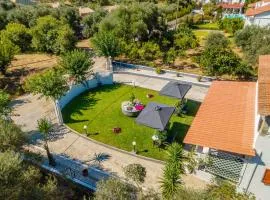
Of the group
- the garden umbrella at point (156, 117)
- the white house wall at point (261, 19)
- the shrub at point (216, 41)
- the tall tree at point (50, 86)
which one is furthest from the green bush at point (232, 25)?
the tall tree at point (50, 86)

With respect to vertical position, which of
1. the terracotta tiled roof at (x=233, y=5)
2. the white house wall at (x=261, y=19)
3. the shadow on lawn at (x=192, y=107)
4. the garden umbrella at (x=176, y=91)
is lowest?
the shadow on lawn at (x=192, y=107)

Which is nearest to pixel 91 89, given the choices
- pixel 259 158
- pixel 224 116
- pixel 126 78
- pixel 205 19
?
pixel 126 78

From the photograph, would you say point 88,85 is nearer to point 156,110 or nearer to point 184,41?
point 156,110

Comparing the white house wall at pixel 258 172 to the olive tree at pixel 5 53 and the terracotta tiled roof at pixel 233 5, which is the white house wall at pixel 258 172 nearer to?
the olive tree at pixel 5 53

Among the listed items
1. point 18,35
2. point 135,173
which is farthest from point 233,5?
point 135,173

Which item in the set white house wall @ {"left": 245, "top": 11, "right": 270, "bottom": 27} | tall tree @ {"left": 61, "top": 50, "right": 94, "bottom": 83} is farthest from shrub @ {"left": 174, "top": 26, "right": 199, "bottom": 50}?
white house wall @ {"left": 245, "top": 11, "right": 270, "bottom": 27}

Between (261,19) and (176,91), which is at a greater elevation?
(261,19)

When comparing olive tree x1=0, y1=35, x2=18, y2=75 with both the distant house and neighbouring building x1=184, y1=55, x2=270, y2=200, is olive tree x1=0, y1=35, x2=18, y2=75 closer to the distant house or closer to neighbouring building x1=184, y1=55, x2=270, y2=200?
neighbouring building x1=184, y1=55, x2=270, y2=200
